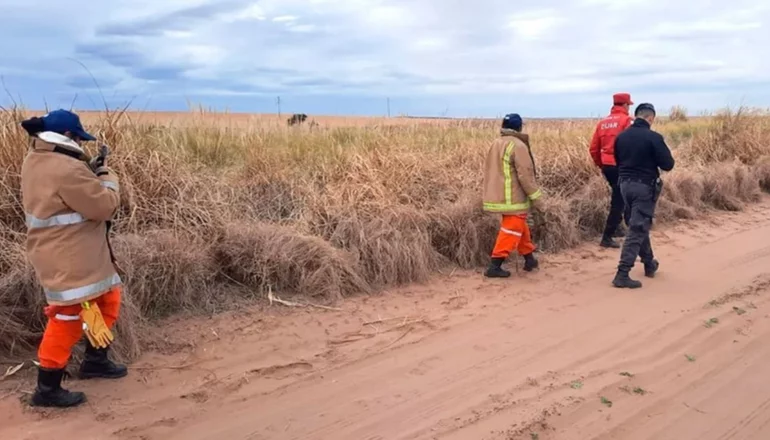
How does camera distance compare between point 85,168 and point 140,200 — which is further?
point 140,200

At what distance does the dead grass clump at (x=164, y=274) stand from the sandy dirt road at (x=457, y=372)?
28 centimetres

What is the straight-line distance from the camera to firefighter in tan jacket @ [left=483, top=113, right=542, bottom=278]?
7.25m

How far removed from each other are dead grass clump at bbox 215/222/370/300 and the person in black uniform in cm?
296

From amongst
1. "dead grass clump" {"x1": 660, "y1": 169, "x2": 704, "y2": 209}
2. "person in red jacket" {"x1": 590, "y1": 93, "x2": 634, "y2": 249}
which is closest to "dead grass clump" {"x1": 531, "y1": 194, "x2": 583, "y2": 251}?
"person in red jacket" {"x1": 590, "y1": 93, "x2": 634, "y2": 249}

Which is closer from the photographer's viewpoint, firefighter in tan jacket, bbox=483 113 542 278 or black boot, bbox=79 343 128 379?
black boot, bbox=79 343 128 379

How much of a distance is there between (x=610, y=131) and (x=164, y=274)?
6.02m

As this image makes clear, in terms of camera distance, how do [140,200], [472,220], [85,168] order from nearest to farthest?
[85,168]
[140,200]
[472,220]

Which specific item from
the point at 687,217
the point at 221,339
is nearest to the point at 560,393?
the point at 221,339

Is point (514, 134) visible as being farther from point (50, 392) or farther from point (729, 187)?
point (729, 187)

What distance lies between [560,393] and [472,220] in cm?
361

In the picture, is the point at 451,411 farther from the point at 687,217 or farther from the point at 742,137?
the point at 742,137

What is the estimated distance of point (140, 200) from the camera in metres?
6.45

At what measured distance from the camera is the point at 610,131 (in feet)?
29.2

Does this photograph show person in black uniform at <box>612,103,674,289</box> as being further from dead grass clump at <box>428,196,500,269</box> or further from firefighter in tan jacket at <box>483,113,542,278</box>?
dead grass clump at <box>428,196,500,269</box>
